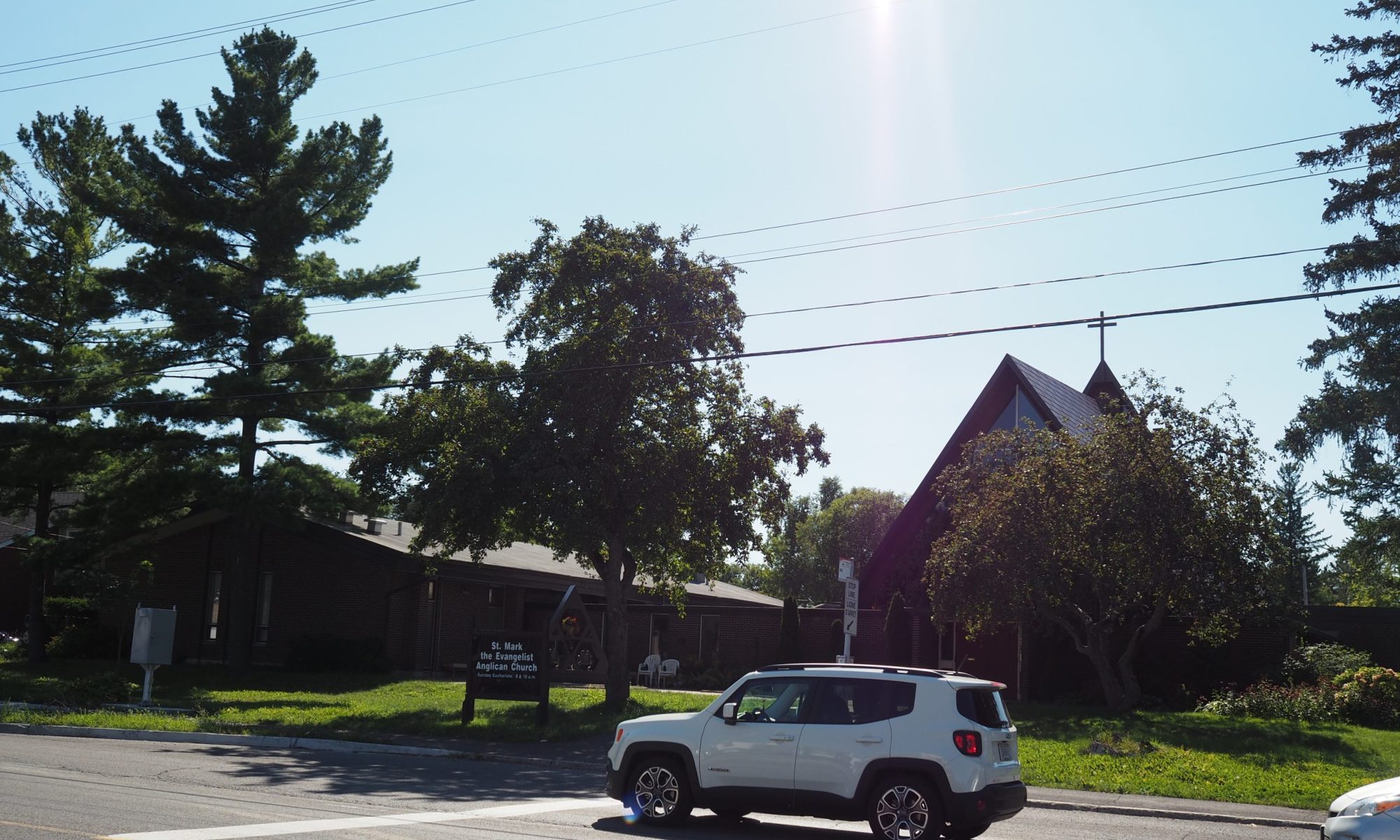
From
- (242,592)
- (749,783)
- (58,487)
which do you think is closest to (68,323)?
(58,487)

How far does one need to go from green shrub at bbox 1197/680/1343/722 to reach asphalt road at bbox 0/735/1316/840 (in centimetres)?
1006

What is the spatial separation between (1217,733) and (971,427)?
12.2 metres

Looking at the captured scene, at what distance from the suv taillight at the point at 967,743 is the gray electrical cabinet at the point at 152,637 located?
17.5 m

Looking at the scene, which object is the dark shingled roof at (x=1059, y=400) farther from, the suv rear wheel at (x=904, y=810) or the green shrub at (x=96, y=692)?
the green shrub at (x=96, y=692)

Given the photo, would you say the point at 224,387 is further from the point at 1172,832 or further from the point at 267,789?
the point at 1172,832

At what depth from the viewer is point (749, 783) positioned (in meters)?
11.1

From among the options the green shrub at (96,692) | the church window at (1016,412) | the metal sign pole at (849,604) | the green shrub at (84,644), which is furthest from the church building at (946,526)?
the green shrub at (84,644)

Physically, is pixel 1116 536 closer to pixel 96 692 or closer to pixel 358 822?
pixel 358 822

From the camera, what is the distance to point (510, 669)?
21.1 metres

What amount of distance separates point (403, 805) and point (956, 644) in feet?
70.6

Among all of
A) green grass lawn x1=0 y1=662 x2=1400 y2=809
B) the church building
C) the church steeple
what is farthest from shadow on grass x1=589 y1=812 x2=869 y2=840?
the church steeple

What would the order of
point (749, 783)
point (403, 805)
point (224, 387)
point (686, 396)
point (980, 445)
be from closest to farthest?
1. point (749, 783)
2. point (403, 805)
3. point (686, 396)
4. point (980, 445)
5. point (224, 387)

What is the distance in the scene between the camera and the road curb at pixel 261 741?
1875cm

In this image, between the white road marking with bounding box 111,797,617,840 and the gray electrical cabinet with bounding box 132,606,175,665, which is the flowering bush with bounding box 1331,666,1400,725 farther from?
the gray electrical cabinet with bounding box 132,606,175,665
